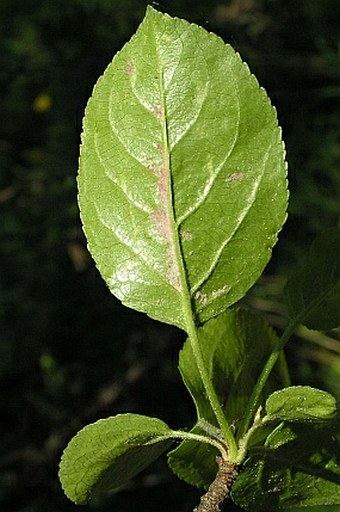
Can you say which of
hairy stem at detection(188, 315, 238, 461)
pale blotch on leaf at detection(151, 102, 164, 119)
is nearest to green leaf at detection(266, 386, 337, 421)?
hairy stem at detection(188, 315, 238, 461)

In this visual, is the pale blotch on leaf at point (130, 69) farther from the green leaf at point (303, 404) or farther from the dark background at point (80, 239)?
the dark background at point (80, 239)

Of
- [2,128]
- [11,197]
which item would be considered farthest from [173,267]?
[2,128]

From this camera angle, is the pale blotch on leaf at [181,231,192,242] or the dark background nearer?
the pale blotch on leaf at [181,231,192,242]

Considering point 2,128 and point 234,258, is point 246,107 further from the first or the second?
point 2,128

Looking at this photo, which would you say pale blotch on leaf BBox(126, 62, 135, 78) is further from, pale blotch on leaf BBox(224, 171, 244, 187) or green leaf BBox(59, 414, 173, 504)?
green leaf BBox(59, 414, 173, 504)

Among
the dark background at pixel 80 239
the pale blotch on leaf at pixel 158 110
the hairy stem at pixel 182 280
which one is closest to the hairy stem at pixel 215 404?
the hairy stem at pixel 182 280

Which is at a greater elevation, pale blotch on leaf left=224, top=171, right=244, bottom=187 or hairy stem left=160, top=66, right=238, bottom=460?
pale blotch on leaf left=224, top=171, right=244, bottom=187
